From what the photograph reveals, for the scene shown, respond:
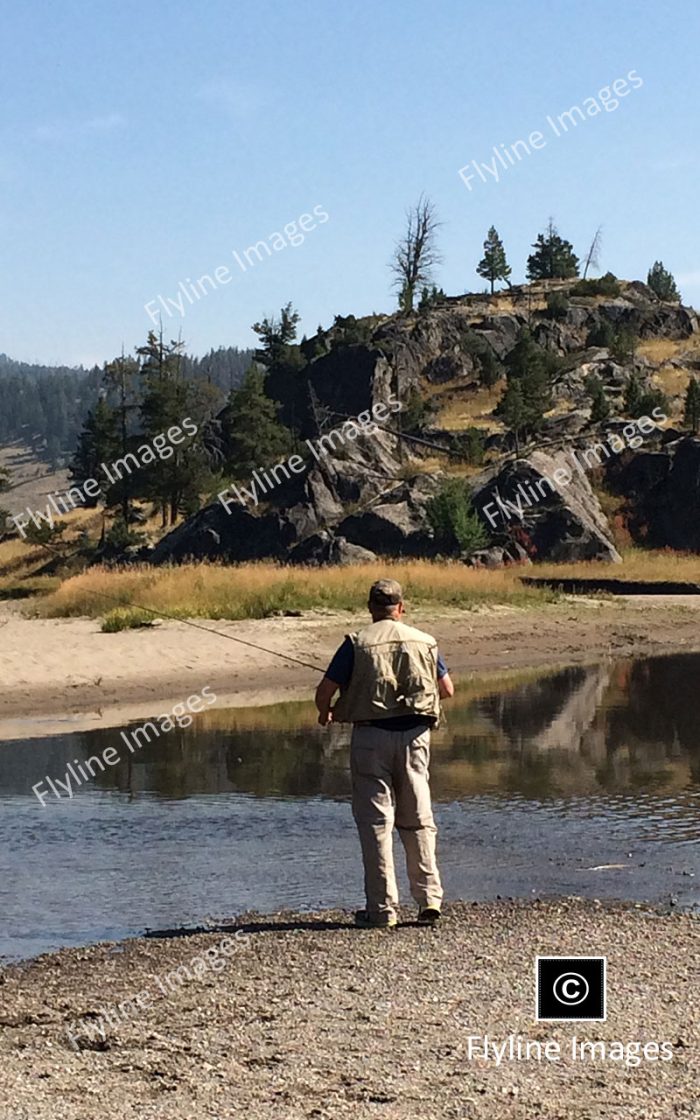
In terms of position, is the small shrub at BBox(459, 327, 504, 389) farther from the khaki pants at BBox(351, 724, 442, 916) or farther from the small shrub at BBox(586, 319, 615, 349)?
the khaki pants at BBox(351, 724, 442, 916)

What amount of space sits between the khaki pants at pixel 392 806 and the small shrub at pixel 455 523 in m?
42.0

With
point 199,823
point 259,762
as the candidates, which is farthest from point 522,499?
point 199,823

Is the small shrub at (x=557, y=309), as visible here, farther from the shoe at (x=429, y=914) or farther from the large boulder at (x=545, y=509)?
the shoe at (x=429, y=914)

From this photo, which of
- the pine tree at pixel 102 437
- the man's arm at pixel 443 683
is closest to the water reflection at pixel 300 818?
the man's arm at pixel 443 683

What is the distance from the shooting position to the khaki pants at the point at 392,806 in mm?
9359

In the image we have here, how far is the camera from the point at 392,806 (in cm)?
955

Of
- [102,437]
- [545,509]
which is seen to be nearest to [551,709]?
[545,509]

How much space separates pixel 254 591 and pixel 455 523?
20666 millimetres

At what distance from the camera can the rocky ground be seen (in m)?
5.89

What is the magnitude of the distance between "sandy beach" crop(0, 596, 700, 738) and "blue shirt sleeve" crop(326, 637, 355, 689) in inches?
384

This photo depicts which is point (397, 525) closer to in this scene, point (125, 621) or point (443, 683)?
point (125, 621)

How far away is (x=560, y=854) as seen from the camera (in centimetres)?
1188

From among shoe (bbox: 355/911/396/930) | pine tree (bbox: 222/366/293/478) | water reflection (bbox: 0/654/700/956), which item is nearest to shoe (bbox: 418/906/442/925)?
shoe (bbox: 355/911/396/930)

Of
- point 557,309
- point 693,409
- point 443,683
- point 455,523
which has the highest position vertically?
point 557,309
